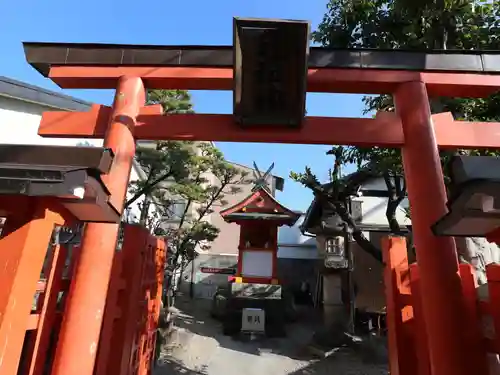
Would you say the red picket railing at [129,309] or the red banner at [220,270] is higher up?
the red banner at [220,270]

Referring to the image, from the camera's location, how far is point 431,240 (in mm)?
3055

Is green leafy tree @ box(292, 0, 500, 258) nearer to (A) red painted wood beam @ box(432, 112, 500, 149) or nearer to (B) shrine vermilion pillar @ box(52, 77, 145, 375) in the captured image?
(A) red painted wood beam @ box(432, 112, 500, 149)

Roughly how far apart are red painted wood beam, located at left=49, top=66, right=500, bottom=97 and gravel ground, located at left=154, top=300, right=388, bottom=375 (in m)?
6.78

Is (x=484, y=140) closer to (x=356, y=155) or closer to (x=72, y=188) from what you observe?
(x=72, y=188)

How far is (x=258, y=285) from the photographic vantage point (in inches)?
430

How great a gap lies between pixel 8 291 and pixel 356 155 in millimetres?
8783

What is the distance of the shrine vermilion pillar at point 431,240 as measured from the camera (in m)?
2.65

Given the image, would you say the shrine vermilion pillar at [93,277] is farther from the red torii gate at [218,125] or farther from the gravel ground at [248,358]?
the gravel ground at [248,358]

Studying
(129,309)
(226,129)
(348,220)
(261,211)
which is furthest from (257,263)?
(226,129)

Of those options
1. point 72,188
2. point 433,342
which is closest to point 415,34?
point 433,342

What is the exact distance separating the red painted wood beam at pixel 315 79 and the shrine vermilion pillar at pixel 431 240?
0.19m

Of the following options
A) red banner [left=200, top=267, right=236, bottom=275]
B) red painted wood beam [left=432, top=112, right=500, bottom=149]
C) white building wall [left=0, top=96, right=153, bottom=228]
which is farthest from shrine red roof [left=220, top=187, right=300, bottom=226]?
red banner [left=200, top=267, right=236, bottom=275]

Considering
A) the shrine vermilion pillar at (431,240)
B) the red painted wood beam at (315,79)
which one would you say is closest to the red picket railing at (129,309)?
the red painted wood beam at (315,79)

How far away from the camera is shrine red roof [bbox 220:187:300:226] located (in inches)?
448
